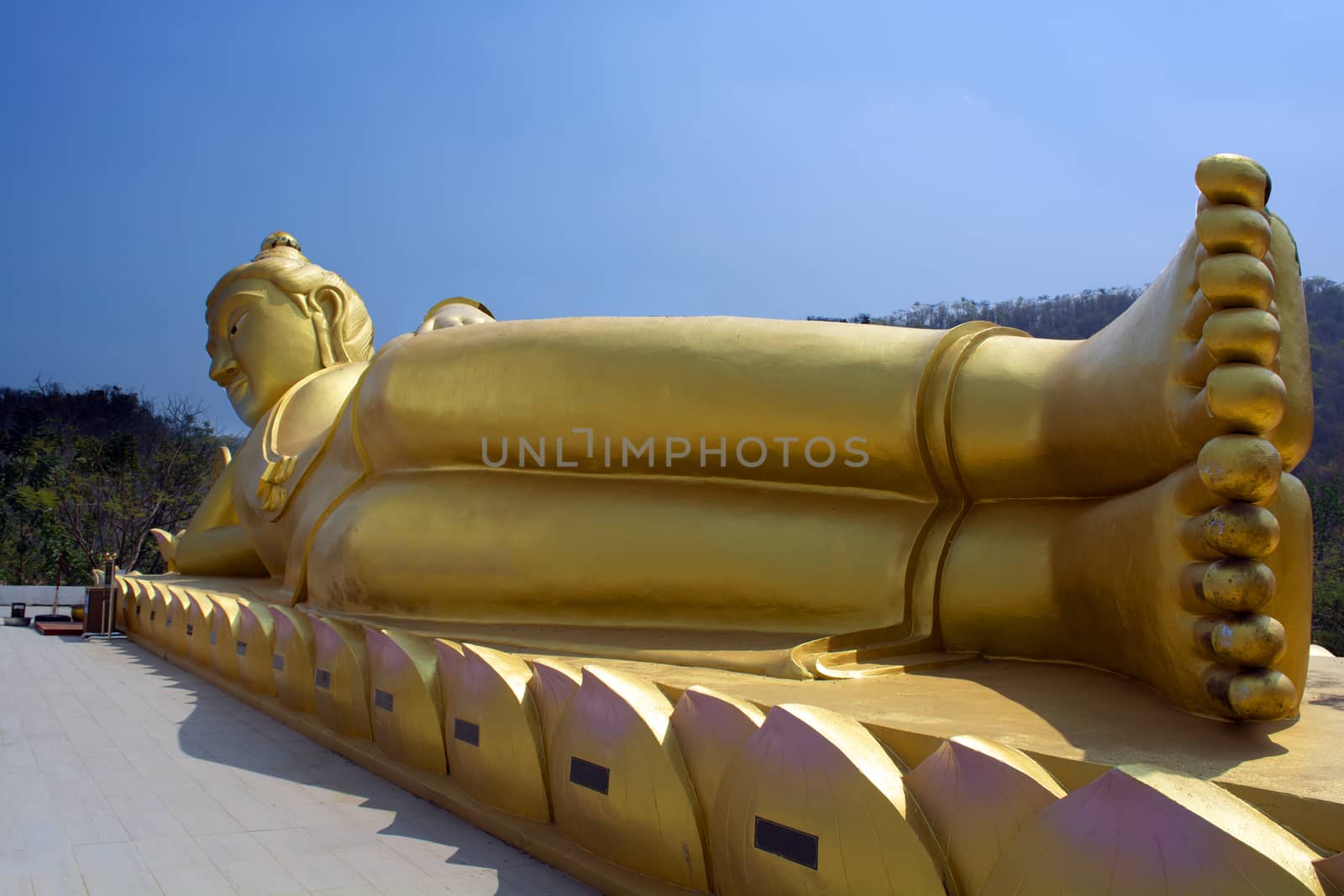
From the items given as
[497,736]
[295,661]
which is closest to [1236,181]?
[497,736]

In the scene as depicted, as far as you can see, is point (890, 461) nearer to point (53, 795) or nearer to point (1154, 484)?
point (1154, 484)

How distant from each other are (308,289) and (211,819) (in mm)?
4857

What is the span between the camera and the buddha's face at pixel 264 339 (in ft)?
23.5

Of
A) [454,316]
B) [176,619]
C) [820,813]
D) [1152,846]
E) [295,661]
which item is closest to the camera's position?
[1152,846]

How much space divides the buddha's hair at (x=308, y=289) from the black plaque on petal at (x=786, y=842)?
5977mm

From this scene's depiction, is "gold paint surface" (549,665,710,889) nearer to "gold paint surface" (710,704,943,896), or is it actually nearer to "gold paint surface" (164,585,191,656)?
"gold paint surface" (710,704,943,896)

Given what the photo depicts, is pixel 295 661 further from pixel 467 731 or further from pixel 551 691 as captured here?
pixel 551 691

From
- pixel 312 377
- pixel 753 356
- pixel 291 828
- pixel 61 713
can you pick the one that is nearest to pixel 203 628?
pixel 61 713

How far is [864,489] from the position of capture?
11.5 ft

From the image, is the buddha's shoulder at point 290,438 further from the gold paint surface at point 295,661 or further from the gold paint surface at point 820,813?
the gold paint surface at point 820,813

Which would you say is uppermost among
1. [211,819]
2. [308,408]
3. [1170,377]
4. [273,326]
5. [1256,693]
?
[273,326]

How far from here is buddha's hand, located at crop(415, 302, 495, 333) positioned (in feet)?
18.1

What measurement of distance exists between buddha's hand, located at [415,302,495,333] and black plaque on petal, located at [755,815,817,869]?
376 centimetres

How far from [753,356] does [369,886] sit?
2022 millimetres
